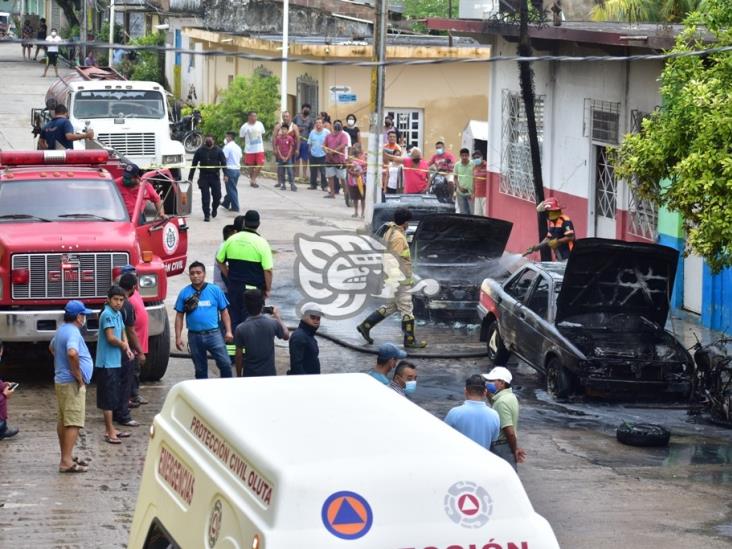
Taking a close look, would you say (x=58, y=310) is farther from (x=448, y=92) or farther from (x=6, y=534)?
(x=448, y=92)

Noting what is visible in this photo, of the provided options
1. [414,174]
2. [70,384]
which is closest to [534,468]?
[70,384]

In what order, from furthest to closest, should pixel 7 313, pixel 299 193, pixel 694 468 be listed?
pixel 299 193, pixel 7 313, pixel 694 468

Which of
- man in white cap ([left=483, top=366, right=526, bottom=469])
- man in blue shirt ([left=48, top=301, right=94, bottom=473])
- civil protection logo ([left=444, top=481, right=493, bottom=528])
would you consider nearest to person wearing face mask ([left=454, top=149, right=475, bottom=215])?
man in blue shirt ([left=48, top=301, right=94, bottom=473])

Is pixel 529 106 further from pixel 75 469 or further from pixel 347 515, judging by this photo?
pixel 347 515

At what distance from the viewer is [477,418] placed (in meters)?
10.3

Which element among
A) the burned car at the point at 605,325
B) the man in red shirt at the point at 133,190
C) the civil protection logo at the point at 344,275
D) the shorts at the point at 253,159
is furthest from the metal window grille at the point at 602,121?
the shorts at the point at 253,159

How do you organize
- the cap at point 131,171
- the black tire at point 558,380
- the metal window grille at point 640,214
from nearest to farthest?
the black tire at point 558,380
the cap at point 131,171
the metal window grille at point 640,214

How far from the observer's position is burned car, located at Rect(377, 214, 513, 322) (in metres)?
19.7

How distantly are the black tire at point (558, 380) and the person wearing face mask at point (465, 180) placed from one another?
1239 cm

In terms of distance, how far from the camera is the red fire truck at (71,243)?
14.9 meters

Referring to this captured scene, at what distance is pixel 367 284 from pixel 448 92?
1918cm

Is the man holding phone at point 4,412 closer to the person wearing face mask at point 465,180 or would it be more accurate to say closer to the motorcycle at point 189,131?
the person wearing face mask at point 465,180

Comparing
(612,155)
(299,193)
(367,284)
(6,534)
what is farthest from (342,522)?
(299,193)

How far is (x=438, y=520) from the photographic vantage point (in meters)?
5.54
